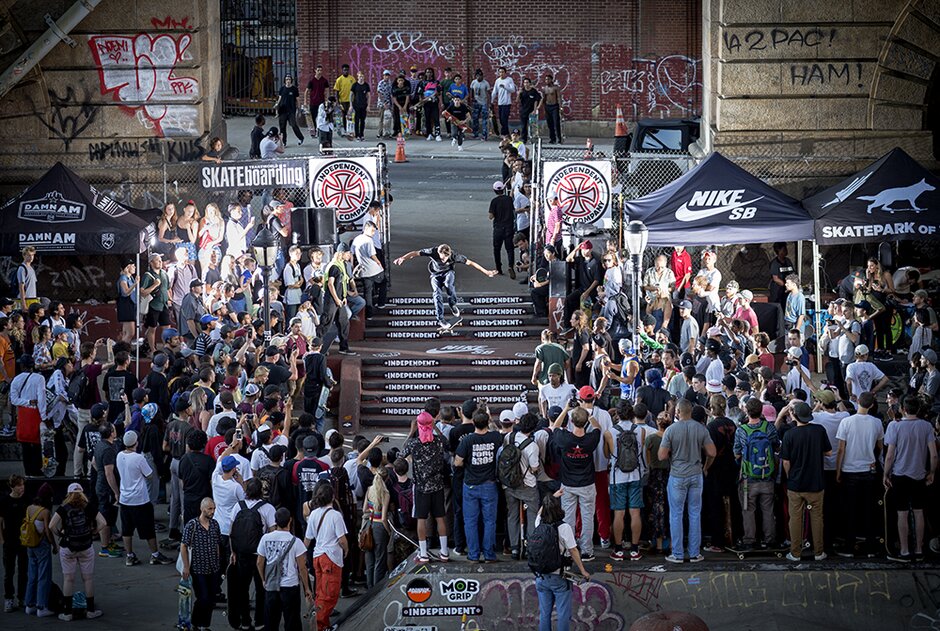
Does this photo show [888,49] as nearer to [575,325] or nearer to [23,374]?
[575,325]

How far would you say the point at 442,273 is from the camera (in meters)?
24.2

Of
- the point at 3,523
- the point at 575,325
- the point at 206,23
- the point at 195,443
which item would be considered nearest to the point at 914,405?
the point at 575,325

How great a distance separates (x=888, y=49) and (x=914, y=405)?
1097 cm

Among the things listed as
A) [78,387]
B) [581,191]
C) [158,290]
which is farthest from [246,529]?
[581,191]

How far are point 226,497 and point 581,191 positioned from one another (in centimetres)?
1013

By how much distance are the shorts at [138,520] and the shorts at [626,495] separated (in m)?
5.34

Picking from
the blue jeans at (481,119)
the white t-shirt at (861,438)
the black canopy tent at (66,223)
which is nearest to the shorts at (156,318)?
the black canopy tent at (66,223)

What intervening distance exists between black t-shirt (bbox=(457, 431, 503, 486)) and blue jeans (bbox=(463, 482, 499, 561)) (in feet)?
0.28

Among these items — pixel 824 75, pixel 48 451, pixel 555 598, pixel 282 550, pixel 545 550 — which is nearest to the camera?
pixel 545 550

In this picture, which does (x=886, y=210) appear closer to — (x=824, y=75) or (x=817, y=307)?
(x=817, y=307)

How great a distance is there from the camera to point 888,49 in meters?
25.9

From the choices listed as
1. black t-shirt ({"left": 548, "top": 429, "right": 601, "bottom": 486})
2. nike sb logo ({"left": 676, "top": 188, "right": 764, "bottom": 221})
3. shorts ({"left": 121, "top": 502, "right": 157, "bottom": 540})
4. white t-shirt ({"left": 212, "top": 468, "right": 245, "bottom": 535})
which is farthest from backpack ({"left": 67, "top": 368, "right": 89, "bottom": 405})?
nike sb logo ({"left": 676, "top": 188, "right": 764, "bottom": 221})

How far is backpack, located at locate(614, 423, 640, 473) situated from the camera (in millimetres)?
16609

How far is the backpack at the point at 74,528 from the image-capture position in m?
16.5
